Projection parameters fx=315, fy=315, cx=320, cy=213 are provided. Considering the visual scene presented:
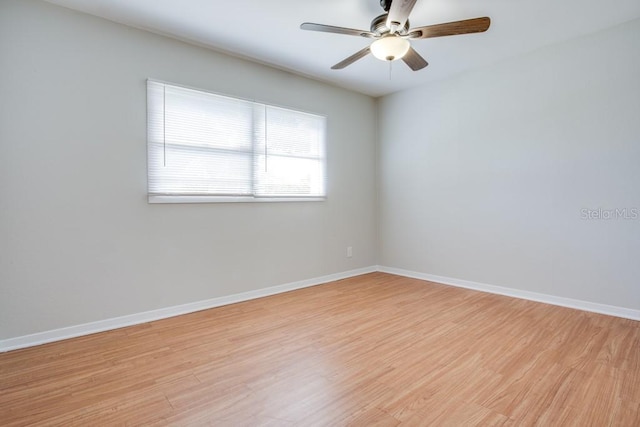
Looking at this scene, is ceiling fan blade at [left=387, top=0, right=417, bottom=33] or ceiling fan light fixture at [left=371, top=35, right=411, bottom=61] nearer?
ceiling fan blade at [left=387, top=0, right=417, bottom=33]

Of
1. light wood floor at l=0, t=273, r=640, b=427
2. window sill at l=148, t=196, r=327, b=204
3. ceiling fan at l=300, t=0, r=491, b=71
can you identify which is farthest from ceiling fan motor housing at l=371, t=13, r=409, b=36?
light wood floor at l=0, t=273, r=640, b=427

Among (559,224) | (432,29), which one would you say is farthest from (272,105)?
(559,224)

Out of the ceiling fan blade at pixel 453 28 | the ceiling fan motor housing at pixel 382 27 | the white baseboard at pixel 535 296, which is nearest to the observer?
the ceiling fan blade at pixel 453 28

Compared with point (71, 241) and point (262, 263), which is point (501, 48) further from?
point (71, 241)

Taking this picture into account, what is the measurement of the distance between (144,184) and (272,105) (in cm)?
162

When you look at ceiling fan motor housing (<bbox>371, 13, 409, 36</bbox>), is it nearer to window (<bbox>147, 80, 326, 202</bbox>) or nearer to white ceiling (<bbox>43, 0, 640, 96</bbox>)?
white ceiling (<bbox>43, 0, 640, 96</bbox>)

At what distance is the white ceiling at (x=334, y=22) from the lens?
2.48 meters

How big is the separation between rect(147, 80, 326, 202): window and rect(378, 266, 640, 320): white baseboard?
73.8 inches

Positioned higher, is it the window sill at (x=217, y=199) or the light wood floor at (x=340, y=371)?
the window sill at (x=217, y=199)

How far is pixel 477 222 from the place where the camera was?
382 cm

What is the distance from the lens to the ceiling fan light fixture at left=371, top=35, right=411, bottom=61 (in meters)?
2.32

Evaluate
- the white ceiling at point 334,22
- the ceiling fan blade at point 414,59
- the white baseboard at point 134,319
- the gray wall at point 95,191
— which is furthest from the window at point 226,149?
the ceiling fan blade at point 414,59

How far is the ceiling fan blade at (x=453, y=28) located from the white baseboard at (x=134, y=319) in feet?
9.38

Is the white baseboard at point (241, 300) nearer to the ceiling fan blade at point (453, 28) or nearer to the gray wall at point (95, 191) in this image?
the gray wall at point (95, 191)
